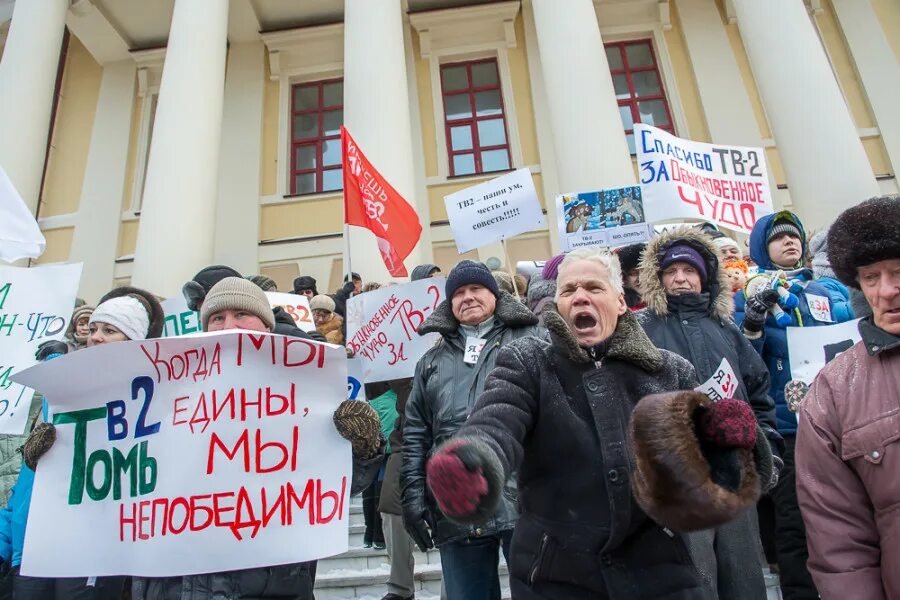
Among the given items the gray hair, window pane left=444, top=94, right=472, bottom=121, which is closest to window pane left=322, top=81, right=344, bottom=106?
window pane left=444, top=94, right=472, bottom=121

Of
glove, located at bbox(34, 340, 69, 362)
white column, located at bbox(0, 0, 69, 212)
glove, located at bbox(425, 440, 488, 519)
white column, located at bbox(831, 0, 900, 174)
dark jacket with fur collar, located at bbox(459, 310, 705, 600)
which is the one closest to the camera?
glove, located at bbox(425, 440, 488, 519)

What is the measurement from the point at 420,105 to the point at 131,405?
37.6 feet

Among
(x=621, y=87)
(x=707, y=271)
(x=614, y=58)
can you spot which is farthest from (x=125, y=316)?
(x=614, y=58)

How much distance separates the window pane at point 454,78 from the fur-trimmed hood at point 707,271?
11143mm

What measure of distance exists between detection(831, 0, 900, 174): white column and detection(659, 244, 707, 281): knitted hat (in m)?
11.2

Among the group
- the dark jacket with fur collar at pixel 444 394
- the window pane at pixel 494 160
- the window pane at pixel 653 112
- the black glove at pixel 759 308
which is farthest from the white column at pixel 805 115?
the dark jacket with fur collar at pixel 444 394

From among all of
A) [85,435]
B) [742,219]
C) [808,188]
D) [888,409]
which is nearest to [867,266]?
[888,409]

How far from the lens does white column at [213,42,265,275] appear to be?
1183 centimetres

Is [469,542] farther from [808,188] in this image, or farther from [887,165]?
[887,165]

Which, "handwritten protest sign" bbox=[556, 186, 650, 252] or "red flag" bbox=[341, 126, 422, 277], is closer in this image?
"handwritten protest sign" bbox=[556, 186, 650, 252]

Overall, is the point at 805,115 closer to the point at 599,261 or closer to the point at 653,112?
the point at 653,112

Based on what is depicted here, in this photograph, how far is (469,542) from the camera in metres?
2.42

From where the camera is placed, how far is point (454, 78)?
13.3 m

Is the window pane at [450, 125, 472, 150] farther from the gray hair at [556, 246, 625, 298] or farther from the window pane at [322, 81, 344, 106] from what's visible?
the gray hair at [556, 246, 625, 298]
